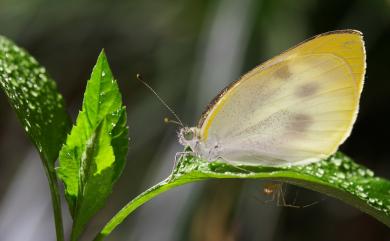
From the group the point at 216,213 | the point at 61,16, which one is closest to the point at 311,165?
the point at 216,213

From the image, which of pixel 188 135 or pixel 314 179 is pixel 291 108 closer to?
pixel 188 135

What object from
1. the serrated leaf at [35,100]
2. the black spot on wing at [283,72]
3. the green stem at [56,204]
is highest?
the black spot on wing at [283,72]

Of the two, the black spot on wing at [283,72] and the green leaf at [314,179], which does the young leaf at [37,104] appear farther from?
the black spot on wing at [283,72]

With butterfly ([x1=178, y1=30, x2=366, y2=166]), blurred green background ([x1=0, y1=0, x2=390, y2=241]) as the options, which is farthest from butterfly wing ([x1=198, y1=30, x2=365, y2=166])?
blurred green background ([x1=0, y1=0, x2=390, y2=241])

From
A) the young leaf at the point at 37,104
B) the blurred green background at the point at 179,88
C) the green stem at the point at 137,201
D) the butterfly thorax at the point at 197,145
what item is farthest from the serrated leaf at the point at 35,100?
the blurred green background at the point at 179,88

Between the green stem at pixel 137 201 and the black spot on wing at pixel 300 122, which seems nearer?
the green stem at pixel 137 201

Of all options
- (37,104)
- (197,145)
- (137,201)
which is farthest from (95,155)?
(197,145)

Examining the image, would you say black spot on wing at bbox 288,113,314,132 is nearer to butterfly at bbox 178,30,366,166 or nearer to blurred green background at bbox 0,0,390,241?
butterfly at bbox 178,30,366,166

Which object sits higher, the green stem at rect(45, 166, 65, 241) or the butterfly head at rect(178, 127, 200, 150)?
the butterfly head at rect(178, 127, 200, 150)
